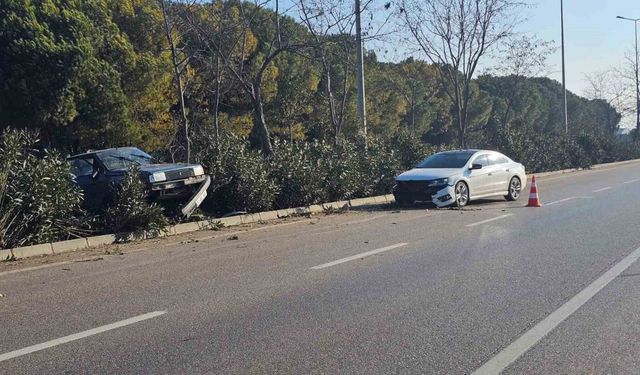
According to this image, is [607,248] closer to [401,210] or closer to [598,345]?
[598,345]

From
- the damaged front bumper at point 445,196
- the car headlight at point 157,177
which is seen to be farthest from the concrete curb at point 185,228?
the damaged front bumper at point 445,196

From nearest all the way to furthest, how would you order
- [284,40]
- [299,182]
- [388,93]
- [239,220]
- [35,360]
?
[35,360], [239,220], [299,182], [284,40], [388,93]

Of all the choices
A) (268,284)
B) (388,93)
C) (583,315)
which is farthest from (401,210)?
(388,93)

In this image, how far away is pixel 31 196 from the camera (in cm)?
1117

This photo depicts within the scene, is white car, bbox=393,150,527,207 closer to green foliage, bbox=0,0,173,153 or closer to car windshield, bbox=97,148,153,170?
car windshield, bbox=97,148,153,170

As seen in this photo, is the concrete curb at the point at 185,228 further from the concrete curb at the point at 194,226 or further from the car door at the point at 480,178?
the car door at the point at 480,178

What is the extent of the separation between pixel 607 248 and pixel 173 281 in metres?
6.17

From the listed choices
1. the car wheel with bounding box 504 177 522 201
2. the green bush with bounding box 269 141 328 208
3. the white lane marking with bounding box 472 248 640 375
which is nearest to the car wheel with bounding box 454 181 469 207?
the car wheel with bounding box 504 177 522 201

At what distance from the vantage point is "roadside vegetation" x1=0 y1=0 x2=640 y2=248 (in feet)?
40.4

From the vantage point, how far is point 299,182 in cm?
1678

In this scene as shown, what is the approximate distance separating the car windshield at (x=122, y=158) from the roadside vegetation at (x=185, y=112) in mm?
980

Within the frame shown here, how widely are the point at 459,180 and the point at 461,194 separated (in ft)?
1.17

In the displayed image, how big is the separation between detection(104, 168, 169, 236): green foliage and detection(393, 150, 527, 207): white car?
675 centimetres

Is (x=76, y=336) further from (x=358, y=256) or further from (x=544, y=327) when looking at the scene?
(x=358, y=256)
